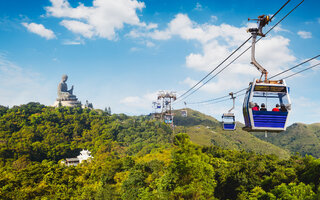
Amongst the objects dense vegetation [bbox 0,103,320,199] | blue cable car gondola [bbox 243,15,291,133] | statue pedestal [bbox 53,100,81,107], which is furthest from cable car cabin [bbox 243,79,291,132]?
statue pedestal [bbox 53,100,81,107]

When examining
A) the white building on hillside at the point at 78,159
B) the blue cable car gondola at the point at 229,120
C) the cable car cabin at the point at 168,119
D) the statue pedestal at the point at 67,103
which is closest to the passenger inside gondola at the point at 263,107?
the blue cable car gondola at the point at 229,120

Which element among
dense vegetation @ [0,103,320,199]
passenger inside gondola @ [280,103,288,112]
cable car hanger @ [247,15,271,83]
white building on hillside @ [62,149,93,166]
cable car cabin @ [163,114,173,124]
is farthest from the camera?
white building on hillside @ [62,149,93,166]

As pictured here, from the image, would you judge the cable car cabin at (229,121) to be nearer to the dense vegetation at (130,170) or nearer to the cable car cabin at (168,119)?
the dense vegetation at (130,170)

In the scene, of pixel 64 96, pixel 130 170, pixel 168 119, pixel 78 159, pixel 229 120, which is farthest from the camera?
pixel 64 96

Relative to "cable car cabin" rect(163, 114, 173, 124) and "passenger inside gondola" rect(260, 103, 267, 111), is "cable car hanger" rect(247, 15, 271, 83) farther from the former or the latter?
"cable car cabin" rect(163, 114, 173, 124)

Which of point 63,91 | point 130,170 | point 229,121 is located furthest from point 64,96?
point 229,121

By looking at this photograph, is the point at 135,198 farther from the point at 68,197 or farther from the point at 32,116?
the point at 32,116

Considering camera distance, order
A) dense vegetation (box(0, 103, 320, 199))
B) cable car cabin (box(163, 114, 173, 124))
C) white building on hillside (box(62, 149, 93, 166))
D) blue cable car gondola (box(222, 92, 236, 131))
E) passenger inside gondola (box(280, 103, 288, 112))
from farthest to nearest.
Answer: white building on hillside (box(62, 149, 93, 166)), cable car cabin (box(163, 114, 173, 124)), dense vegetation (box(0, 103, 320, 199)), blue cable car gondola (box(222, 92, 236, 131)), passenger inside gondola (box(280, 103, 288, 112))

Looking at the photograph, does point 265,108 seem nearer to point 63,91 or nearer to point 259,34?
point 259,34

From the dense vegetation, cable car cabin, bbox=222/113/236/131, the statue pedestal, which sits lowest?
the dense vegetation
